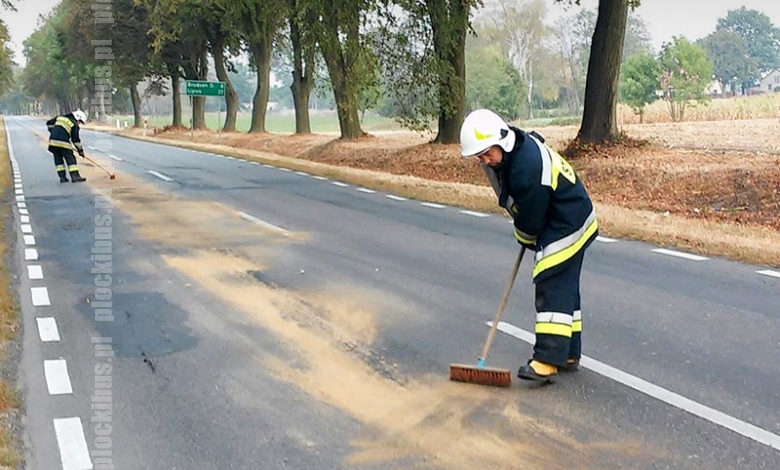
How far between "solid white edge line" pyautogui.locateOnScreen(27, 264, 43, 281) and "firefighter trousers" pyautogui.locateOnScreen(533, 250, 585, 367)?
5.94 m

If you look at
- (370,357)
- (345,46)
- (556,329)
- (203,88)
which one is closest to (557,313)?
(556,329)

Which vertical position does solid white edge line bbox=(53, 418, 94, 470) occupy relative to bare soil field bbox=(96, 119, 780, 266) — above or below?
below

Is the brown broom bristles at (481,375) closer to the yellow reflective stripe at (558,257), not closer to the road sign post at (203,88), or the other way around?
the yellow reflective stripe at (558,257)

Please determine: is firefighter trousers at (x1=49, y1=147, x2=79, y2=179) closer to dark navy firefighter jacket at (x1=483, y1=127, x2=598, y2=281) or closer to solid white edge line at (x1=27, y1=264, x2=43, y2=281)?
solid white edge line at (x1=27, y1=264, x2=43, y2=281)

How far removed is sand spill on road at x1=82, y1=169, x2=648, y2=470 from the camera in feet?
13.6

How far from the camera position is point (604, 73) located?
17203mm

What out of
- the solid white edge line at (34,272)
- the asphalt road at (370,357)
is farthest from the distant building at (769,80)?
the solid white edge line at (34,272)

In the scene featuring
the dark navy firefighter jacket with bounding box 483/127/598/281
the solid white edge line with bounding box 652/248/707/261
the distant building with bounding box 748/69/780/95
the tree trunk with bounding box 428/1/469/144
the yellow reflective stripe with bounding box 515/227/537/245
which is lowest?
the solid white edge line with bounding box 652/248/707/261

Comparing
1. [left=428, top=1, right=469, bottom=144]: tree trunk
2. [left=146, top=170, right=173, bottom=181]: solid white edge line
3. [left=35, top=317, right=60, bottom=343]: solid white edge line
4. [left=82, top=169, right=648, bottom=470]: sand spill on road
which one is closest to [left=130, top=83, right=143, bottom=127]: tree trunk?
[left=146, top=170, right=173, bottom=181]: solid white edge line

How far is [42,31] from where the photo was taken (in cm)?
8800

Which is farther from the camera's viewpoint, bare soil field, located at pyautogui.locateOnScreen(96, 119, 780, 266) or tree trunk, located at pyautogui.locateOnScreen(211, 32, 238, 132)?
tree trunk, located at pyautogui.locateOnScreen(211, 32, 238, 132)

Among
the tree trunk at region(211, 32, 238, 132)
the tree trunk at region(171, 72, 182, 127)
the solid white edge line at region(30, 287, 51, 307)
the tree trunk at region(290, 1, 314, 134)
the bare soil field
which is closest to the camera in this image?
the solid white edge line at region(30, 287, 51, 307)

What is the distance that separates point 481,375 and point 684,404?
1.23 meters

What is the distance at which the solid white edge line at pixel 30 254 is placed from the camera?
987 centimetres
